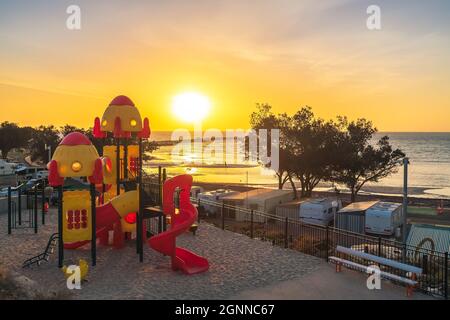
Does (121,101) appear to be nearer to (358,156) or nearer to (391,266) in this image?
(391,266)

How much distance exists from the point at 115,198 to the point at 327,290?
24.6ft

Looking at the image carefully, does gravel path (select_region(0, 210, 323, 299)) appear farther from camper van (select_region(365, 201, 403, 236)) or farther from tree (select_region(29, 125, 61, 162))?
tree (select_region(29, 125, 61, 162))

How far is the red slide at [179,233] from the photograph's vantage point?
13.3m

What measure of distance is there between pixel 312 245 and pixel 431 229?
7316 millimetres

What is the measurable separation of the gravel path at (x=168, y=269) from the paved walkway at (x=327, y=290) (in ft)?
1.44

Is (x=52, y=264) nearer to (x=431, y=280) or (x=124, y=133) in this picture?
(x=124, y=133)

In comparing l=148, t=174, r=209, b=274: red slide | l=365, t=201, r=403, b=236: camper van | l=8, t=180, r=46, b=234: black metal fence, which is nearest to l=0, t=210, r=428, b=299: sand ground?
l=148, t=174, r=209, b=274: red slide

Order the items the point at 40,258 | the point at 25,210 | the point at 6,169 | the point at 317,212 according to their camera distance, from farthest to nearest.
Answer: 1. the point at 6,169
2. the point at 317,212
3. the point at 25,210
4. the point at 40,258

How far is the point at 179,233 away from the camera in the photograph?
13.6m

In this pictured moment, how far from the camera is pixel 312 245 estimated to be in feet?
54.3

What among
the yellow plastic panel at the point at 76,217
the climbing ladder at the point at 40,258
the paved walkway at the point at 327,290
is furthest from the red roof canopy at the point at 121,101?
the paved walkway at the point at 327,290

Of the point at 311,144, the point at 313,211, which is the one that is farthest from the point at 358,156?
the point at 313,211

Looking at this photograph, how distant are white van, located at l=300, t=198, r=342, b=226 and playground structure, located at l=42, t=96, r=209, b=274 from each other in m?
14.6
